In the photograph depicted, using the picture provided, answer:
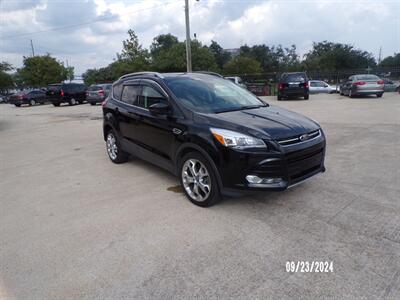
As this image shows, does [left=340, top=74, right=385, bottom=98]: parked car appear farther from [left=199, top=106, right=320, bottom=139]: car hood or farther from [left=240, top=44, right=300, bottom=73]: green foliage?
[left=240, top=44, right=300, bottom=73]: green foliage

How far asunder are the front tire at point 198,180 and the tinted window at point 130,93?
1.81 meters

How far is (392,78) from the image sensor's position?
92.6ft

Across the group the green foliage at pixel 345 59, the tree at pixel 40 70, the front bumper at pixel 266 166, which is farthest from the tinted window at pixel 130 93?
the green foliage at pixel 345 59

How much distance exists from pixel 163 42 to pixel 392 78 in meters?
61.6

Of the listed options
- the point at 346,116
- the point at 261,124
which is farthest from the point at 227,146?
the point at 346,116

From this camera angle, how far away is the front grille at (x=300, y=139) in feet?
10.8

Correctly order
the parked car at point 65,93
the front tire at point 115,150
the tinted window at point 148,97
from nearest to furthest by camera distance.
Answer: the tinted window at point 148,97 < the front tire at point 115,150 < the parked car at point 65,93

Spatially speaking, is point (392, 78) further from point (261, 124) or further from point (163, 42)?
point (163, 42)

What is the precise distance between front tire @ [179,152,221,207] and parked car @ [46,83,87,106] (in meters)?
23.0

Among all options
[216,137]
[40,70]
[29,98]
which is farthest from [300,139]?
[40,70]

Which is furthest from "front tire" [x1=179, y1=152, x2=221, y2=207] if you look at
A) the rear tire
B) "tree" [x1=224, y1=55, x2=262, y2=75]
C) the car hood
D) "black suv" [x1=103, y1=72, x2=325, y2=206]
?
"tree" [x1=224, y1=55, x2=262, y2=75]

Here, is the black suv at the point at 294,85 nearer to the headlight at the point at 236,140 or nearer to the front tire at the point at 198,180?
the front tire at the point at 198,180

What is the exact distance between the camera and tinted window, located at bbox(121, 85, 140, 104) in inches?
199

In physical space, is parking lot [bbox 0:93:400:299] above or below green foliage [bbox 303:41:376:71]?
below
